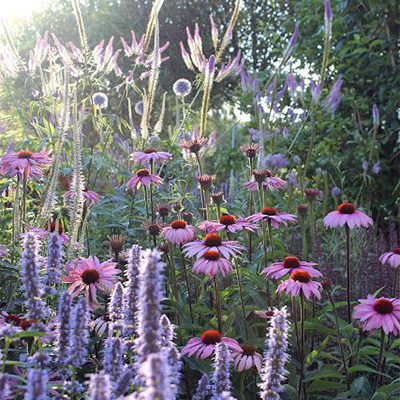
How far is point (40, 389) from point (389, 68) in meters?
5.75

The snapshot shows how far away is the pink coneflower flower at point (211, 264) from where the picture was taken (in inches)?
71.8

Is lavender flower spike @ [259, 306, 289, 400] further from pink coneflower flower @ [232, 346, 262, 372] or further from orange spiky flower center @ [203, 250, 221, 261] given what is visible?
orange spiky flower center @ [203, 250, 221, 261]

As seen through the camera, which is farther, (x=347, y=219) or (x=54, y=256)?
(x=347, y=219)

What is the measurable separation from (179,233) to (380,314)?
731mm

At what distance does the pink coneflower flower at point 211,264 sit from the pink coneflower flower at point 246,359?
24cm

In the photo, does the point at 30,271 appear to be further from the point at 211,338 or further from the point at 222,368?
the point at 211,338

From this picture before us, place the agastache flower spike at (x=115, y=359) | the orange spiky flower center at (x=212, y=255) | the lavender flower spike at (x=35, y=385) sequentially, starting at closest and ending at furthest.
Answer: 1. the lavender flower spike at (x=35, y=385)
2. the agastache flower spike at (x=115, y=359)
3. the orange spiky flower center at (x=212, y=255)

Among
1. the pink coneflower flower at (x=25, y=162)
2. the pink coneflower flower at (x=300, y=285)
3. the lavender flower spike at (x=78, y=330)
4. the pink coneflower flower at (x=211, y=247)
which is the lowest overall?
the lavender flower spike at (x=78, y=330)

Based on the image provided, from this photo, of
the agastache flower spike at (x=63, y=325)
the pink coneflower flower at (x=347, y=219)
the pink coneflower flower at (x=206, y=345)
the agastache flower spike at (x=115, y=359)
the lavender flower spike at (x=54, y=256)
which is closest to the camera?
the agastache flower spike at (x=115, y=359)

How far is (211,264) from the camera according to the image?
1847mm

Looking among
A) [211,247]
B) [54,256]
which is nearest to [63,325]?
[54,256]

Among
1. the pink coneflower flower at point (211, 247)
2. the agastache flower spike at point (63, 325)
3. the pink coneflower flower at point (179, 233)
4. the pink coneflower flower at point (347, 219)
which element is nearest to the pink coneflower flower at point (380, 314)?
Result: the pink coneflower flower at point (347, 219)

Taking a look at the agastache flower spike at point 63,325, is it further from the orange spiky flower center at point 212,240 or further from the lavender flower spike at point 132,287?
the orange spiky flower center at point 212,240

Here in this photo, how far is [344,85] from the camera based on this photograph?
6359 millimetres
